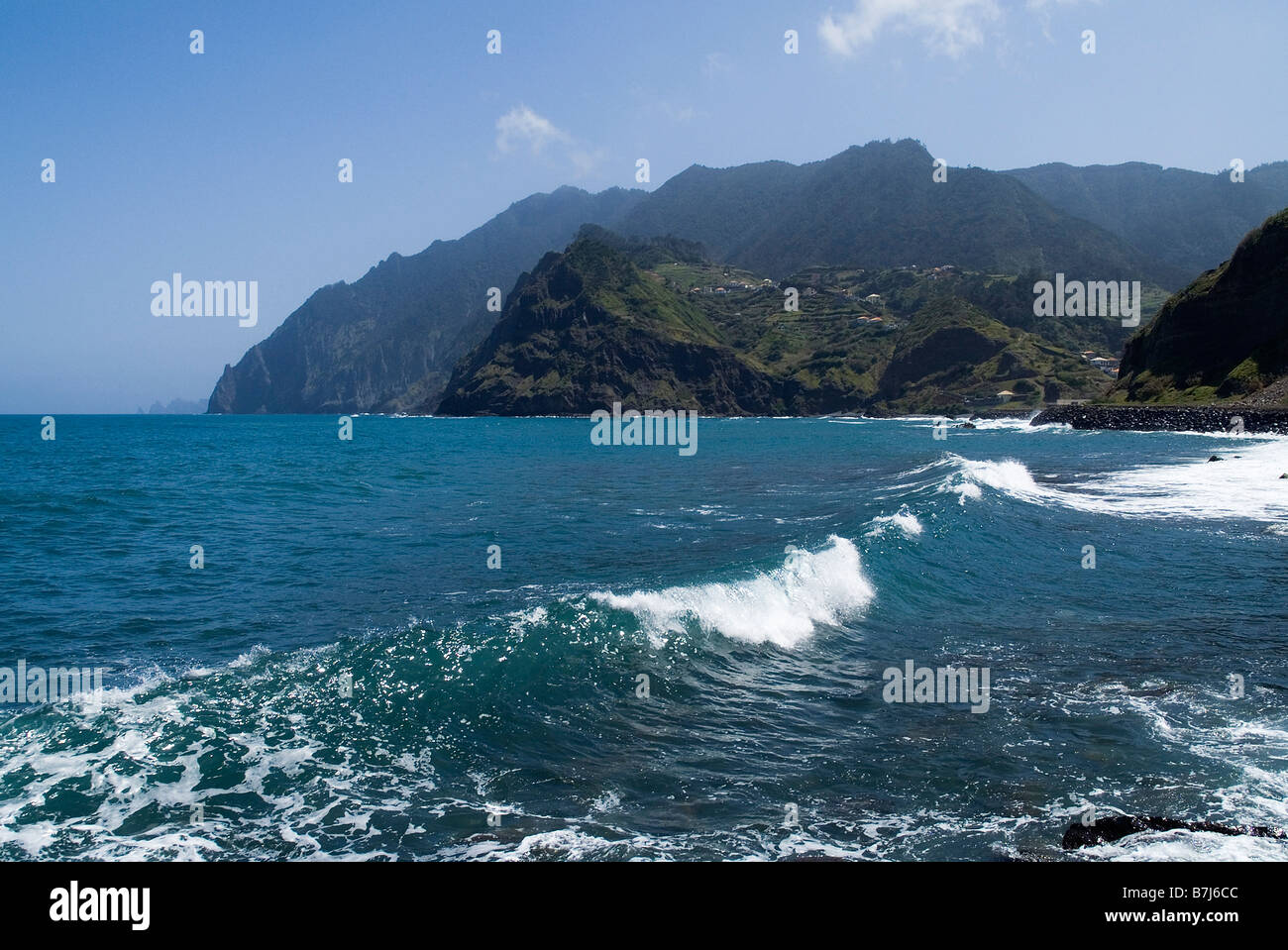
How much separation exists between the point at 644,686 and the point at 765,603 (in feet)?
18.0

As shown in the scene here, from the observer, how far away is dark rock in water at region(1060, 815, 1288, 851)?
8.18 metres

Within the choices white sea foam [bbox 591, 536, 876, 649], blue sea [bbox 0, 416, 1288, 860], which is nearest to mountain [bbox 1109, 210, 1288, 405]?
blue sea [bbox 0, 416, 1288, 860]

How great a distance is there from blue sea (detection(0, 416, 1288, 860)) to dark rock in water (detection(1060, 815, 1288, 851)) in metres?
0.16

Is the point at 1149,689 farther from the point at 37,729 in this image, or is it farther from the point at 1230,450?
the point at 1230,450

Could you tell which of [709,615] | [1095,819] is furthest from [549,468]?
[1095,819]

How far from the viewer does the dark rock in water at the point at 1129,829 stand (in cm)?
A: 818

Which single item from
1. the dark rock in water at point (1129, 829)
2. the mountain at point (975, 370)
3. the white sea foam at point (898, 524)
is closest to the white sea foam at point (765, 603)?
the white sea foam at point (898, 524)

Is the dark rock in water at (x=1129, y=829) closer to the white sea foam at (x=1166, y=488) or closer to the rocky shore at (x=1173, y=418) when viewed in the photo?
the white sea foam at (x=1166, y=488)

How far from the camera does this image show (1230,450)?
5725 centimetres

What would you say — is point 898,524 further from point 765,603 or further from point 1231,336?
point 1231,336

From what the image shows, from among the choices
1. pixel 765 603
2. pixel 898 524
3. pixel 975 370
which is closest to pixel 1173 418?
pixel 898 524

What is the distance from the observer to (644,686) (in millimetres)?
13727

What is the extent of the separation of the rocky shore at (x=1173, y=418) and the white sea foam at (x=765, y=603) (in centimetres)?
7486
